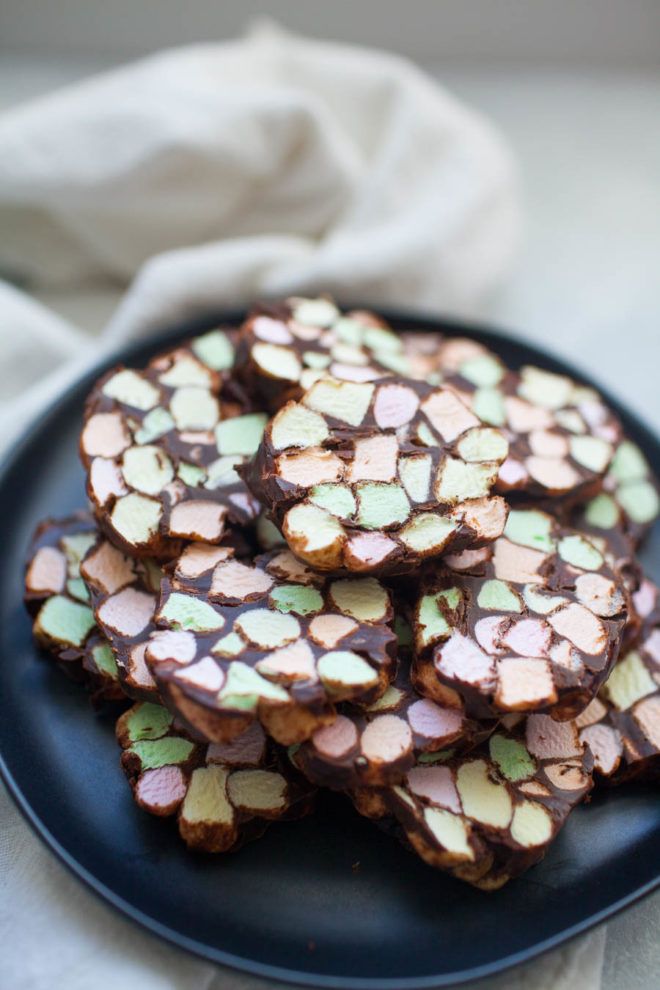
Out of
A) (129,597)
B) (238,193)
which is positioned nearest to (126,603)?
(129,597)

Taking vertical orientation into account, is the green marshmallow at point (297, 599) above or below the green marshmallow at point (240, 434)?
below

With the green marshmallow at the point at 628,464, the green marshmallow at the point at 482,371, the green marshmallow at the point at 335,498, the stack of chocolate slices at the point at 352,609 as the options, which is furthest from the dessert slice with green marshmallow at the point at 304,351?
the green marshmallow at the point at 628,464

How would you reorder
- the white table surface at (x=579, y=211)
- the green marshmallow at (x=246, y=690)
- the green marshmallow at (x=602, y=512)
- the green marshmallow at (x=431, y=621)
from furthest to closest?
the white table surface at (x=579, y=211)
the green marshmallow at (x=602, y=512)
the green marshmallow at (x=431, y=621)
the green marshmallow at (x=246, y=690)

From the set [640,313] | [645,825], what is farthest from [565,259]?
[645,825]

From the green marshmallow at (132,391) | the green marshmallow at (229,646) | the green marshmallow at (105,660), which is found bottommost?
the green marshmallow at (105,660)

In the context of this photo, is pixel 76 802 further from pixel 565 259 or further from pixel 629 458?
pixel 565 259

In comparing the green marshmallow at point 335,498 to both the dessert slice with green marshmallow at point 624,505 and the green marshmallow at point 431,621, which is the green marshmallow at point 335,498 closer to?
the green marshmallow at point 431,621

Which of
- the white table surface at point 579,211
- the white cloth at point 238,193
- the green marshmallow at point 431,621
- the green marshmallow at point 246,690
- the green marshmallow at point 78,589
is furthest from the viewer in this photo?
the white table surface at point 579,211

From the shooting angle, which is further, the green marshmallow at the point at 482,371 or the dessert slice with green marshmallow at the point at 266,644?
the green marshmallow at the point at 482,371
